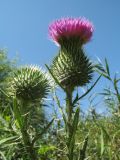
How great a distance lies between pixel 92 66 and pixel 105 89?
0.99 ft

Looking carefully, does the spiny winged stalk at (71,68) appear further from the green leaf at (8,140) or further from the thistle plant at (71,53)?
the green leaf at (8,140)

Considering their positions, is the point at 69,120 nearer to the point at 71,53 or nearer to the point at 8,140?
the point at 8,140

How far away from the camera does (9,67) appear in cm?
3012

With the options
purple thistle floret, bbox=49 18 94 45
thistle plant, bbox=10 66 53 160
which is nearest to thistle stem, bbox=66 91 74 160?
thistle plant, bbox=10 66 53 160

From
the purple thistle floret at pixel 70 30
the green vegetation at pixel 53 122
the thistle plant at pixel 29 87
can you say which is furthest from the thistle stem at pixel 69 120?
the purple thistle floret at pixel 70 30

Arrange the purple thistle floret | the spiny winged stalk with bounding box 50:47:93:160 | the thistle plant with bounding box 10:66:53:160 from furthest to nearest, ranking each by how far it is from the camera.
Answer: the purple thistle floret < the thistle plant with bounding box 10:66:53:160 < the spiny winged stalk with bounding box 50:47:93:160

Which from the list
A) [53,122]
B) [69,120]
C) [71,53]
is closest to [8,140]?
[69,120]

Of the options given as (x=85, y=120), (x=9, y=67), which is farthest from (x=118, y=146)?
(x=9, y=67)

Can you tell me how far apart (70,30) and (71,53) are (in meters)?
0.23

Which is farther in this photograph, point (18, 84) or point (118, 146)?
point (18, 84)

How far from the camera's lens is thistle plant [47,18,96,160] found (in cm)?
325

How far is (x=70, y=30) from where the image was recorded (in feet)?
11.8

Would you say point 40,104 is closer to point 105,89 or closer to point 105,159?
point 105,89

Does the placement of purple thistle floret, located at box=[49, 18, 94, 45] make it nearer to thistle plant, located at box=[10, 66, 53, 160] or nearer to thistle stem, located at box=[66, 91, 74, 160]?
thistle plant, located at box=[10, 66, 53, 160]
